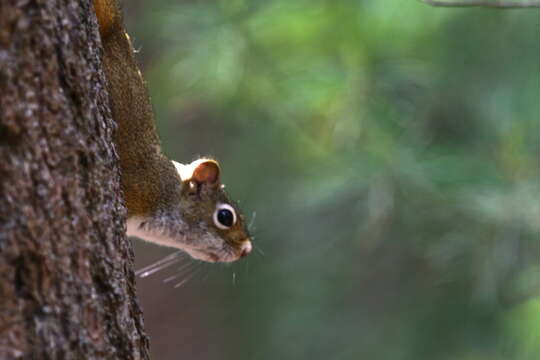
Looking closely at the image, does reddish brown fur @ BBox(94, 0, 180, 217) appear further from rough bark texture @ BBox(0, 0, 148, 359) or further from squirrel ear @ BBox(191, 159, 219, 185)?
rough bark texture @ BBox(0, 0, 148, 359)

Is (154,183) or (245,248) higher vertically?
(154,183)

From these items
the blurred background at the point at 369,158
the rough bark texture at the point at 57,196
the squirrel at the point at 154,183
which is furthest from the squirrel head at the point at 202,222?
the blurred background at the point at 369,158

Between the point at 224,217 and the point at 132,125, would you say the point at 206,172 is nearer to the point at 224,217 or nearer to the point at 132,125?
the point at 224,217

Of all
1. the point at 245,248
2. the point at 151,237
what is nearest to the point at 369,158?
the point at 245,248

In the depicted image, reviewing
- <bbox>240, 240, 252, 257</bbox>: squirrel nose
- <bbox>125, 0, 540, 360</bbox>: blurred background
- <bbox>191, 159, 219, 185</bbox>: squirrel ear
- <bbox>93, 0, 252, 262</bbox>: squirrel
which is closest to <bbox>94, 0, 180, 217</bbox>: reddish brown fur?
<bbox>93, 0, 252, 262</bbox>: squirrel

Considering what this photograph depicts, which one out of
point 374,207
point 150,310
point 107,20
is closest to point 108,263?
point 107,20

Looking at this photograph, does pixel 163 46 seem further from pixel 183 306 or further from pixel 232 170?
pixel 183 306
